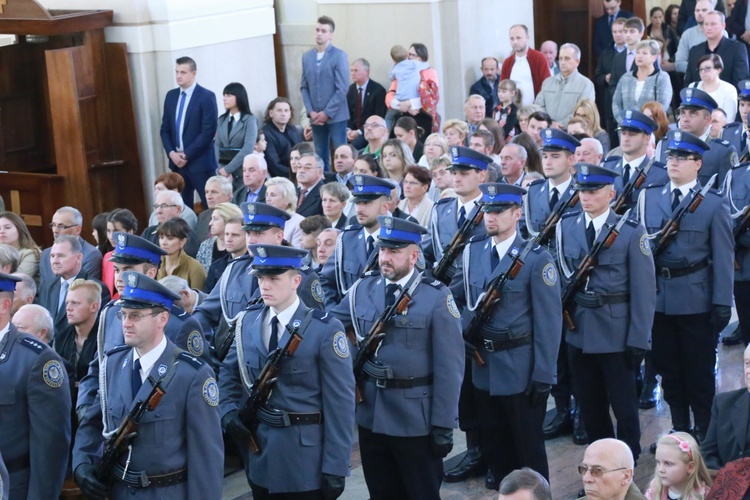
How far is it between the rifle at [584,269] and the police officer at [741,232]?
5.44ft

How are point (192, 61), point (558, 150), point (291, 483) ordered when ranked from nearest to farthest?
point (291, 483)
point (558, 150)
point (192, 61)

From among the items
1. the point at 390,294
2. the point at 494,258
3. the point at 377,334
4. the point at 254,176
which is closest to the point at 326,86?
the point at 254,176

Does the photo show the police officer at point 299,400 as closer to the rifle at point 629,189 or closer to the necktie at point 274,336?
the necktie at point 274,336

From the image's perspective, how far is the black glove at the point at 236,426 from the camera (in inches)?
223

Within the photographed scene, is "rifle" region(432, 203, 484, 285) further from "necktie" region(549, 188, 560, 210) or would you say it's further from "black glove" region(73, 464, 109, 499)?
"black glove" region(73, 464, 109, 499)

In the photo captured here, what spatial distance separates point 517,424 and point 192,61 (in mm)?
6080

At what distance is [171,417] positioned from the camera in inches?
203

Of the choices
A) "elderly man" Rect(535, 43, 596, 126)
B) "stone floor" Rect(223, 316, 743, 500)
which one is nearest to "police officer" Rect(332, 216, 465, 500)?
"stone floor" Rect(223, 316, 743, 500)

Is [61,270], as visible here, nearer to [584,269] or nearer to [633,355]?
[584,269]

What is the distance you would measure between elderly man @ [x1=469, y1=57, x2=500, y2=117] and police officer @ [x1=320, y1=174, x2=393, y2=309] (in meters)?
6.35

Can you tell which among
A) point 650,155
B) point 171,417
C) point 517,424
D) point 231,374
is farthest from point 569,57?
point 171,417

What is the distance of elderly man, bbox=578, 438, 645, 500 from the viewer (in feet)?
16.1

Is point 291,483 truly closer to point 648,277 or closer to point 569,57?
point 648,277

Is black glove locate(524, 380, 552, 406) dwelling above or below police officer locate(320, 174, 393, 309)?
below
